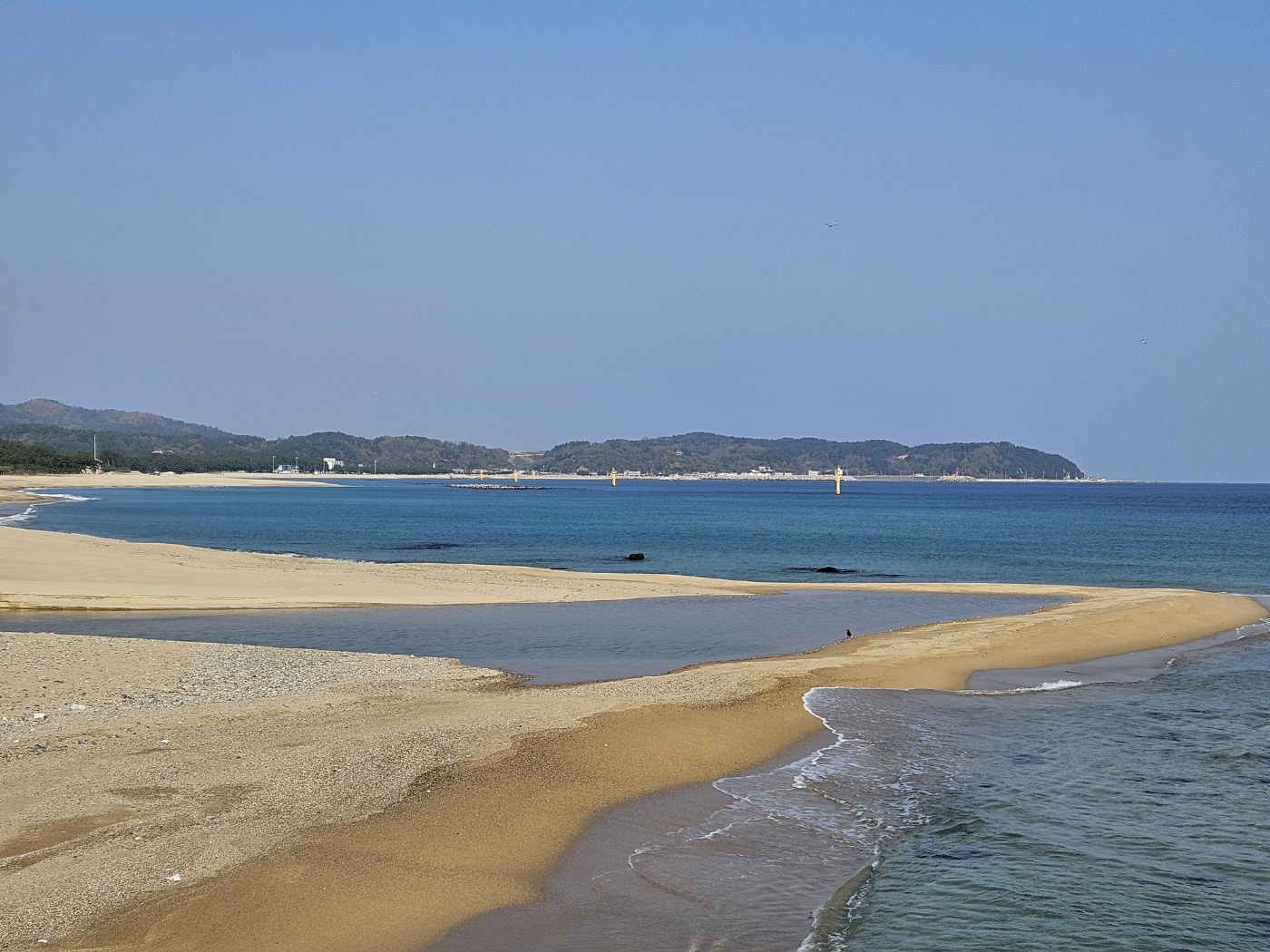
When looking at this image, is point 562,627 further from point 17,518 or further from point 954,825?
point 17,518

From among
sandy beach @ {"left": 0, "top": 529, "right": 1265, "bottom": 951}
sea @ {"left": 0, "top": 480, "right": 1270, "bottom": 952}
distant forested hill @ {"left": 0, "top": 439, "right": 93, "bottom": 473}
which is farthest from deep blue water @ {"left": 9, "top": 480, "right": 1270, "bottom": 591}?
distant forested hill @ {"left": 0, "top": 439, "right": 93, "bottom": 473}

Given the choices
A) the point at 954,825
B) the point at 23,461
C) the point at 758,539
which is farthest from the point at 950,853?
the point at 23,461

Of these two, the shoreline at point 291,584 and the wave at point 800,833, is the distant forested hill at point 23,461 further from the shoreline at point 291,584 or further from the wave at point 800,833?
the wave at point 800,833

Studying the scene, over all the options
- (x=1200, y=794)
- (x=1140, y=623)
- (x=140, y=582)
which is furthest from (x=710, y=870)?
(x=140, y=582)

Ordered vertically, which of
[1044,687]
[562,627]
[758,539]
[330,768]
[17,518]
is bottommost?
[17,518]

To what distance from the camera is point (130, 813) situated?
33.3 feet

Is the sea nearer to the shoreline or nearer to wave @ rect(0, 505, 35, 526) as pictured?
the shoreline

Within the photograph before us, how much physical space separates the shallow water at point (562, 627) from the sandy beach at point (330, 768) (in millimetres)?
Answer: 1832

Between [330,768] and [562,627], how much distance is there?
1485cm

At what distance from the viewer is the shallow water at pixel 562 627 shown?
73.9 ft

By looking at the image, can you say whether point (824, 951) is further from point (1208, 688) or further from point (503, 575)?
point (503, 575)

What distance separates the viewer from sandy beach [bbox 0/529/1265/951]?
27.2 feet

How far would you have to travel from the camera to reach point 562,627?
26.9 m

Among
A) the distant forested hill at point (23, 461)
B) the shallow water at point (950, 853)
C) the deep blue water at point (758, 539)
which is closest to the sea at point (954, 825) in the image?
the shallow water at point (950, 853)
